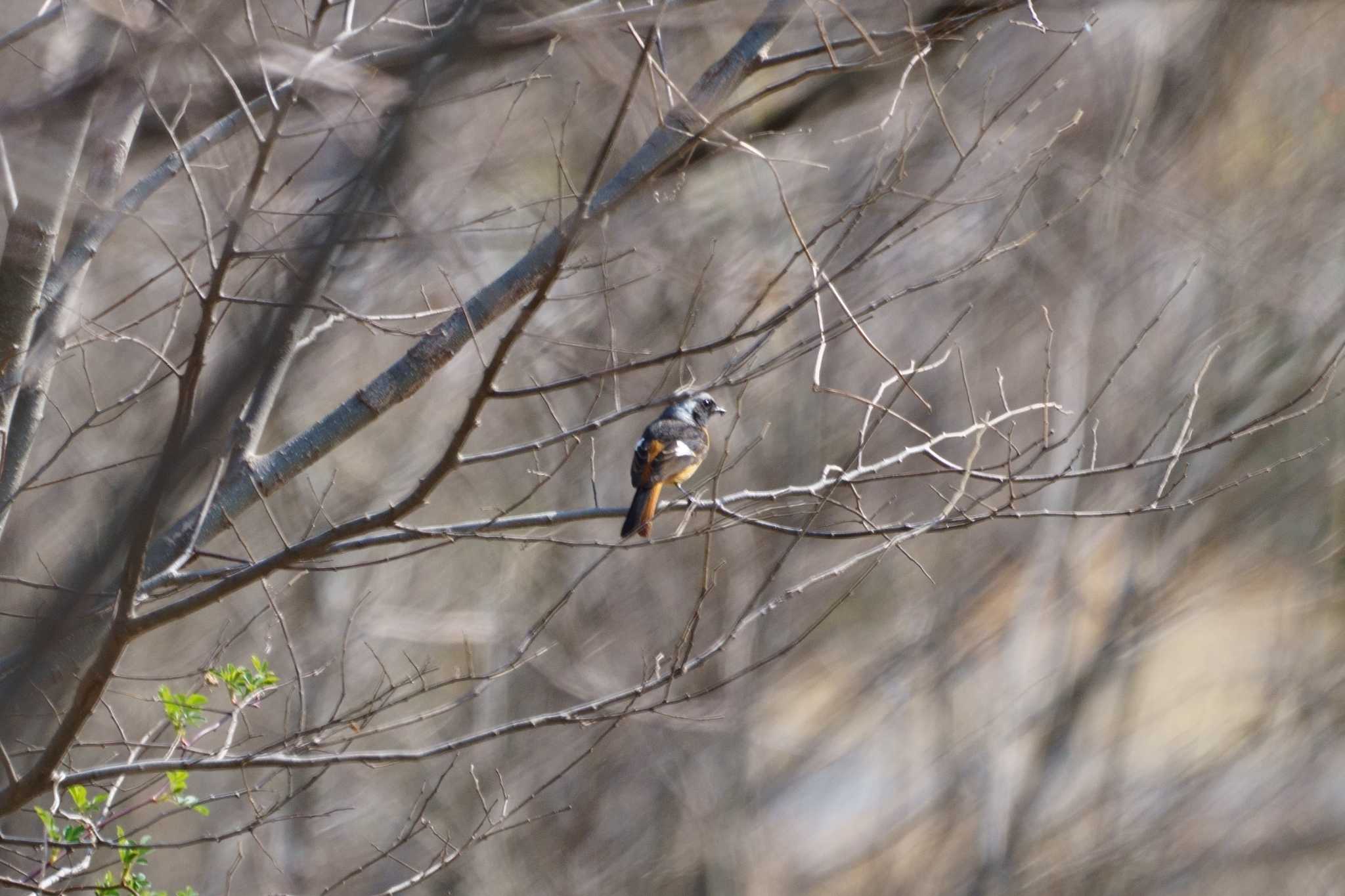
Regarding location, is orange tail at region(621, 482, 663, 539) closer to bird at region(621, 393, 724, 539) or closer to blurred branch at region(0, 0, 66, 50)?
bird at region(621, 393, 724, 539)

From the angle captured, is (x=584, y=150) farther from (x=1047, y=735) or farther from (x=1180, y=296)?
(x=1047, y=735)

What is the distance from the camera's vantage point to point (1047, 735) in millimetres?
9883

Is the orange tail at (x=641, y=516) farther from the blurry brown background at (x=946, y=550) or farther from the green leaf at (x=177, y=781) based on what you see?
the blurry brown background at (x=946, y=550)

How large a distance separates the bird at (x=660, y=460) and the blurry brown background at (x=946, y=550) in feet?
9.46

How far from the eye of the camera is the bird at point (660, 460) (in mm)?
4621

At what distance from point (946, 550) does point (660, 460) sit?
5424mm

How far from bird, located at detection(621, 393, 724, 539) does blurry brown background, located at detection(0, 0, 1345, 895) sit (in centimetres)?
288

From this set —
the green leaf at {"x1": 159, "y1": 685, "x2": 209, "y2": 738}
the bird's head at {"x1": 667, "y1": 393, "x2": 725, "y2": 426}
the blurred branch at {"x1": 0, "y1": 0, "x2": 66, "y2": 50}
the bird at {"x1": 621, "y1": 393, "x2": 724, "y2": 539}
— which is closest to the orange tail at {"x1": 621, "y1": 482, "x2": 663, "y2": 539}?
the bird at {"x1": 621, "y1": 393, "x2": 724, "y2": 539}

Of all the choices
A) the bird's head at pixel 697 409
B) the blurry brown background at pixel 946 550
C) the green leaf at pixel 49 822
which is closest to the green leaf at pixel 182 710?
the green leaf at pixel 49 822

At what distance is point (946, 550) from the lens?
1004 centimetres

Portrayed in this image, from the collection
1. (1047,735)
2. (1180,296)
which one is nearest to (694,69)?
(1180,296)

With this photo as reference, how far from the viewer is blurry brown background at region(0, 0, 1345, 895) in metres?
9.24

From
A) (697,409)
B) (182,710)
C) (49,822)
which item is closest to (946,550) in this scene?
(697,409)

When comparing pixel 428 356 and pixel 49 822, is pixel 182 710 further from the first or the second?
pixel 428 356
